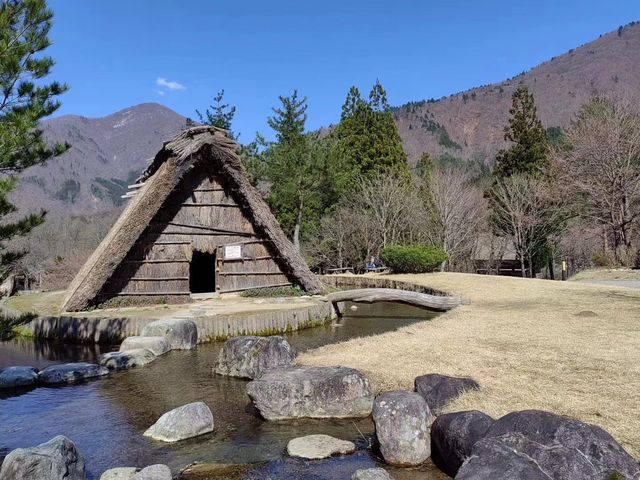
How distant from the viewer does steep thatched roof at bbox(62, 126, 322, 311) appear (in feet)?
42.4

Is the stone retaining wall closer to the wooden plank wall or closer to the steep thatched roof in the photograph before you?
the steep thatched roof

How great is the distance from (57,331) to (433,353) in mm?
9174

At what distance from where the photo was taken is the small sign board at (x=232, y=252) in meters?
15.7

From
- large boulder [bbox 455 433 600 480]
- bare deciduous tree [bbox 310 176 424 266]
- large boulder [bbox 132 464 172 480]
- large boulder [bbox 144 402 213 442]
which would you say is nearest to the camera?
large boulder [bbox 455 433 600 480]

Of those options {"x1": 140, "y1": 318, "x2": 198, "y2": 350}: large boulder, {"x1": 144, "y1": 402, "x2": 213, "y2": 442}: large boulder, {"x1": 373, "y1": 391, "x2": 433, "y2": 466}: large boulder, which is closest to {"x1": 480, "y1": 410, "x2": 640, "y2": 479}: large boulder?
{"x1": 373, "y1": 391, "x2": 433, "y2": 466}: large boulder

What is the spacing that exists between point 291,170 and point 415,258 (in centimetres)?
935

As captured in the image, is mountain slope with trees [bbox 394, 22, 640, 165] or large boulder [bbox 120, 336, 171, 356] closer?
large boulder [bbox 120, 336, 171, 356]

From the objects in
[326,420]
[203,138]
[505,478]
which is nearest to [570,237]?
[203,138]

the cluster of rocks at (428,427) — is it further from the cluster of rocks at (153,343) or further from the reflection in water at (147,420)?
the cluster of rocks at (153,343)

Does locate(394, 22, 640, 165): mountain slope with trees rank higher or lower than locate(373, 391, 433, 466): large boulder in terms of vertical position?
higher

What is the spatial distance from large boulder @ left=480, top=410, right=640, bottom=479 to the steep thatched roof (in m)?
11.4

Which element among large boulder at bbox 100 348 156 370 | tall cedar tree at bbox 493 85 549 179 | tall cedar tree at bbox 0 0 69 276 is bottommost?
large boulder at bbox 100 348 156 370

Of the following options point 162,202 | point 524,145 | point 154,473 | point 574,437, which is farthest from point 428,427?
point 524,145

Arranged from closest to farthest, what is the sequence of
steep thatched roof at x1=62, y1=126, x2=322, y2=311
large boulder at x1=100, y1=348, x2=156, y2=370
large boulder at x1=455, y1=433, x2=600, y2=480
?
large boulder at x1=455, y1=433, x2=600, y2=480
large boulder at x1=100, y1=348, x2=156, y2=370
steep thatched roof at x1=62, y1=126, x2=322, y2=311
